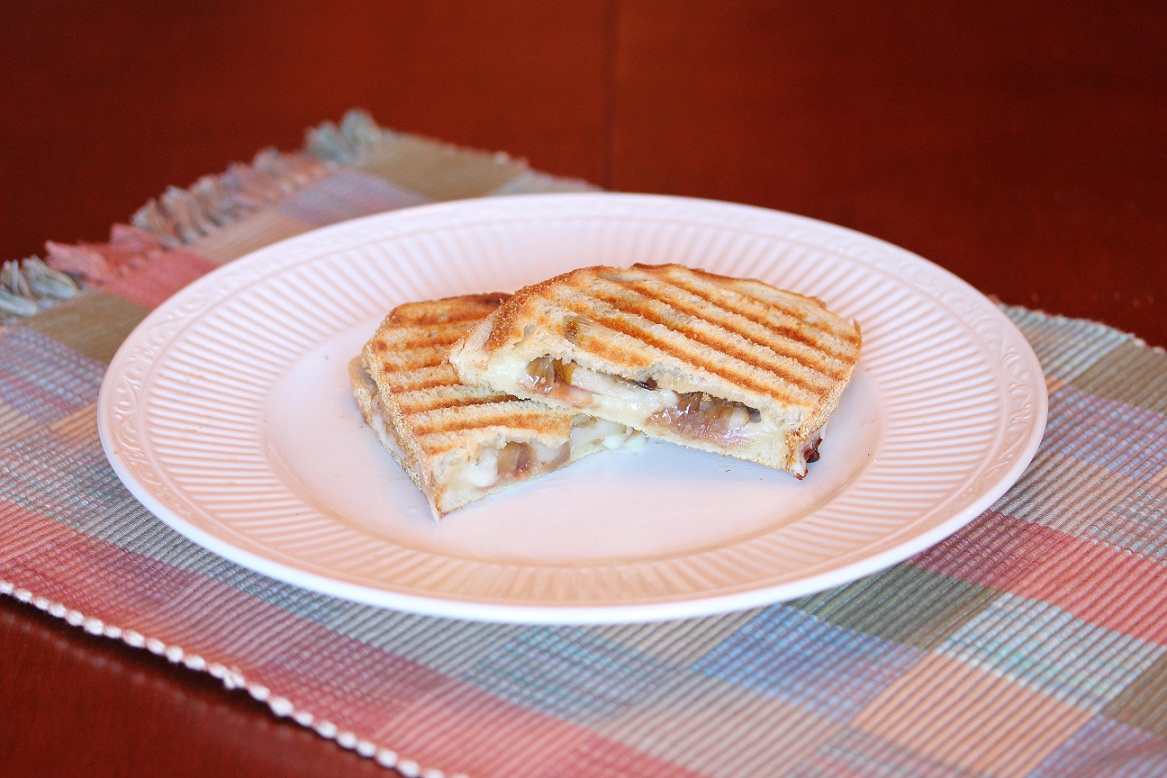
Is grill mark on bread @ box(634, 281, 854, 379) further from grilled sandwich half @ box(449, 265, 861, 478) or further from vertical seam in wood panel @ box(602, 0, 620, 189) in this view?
vertical seam in wood panel @ box(602, 0, 620, 189)

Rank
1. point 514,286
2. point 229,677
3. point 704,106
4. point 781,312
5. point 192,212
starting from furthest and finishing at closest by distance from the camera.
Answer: point 704,106 → point 192,212 → point 514,286 → point 781,312 → point 229,677

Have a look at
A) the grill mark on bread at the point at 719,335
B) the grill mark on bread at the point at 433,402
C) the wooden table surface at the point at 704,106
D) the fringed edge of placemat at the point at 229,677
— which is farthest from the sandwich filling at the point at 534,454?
the wooden table surface at the point at 704,106

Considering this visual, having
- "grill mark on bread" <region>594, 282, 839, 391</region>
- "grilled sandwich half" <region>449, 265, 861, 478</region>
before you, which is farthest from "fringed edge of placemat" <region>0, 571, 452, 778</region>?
"grill mark on bread" <region>594, 282, 839, 391</region>

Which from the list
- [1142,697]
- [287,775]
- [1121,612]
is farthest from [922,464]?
[287,775]

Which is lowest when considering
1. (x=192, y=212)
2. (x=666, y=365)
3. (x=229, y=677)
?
(x=229, y=677)

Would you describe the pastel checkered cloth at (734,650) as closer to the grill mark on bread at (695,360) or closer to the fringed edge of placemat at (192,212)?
the grill mark on bread at (695,360)

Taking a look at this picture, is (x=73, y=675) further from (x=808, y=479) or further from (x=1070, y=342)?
(x=1070, y=342)

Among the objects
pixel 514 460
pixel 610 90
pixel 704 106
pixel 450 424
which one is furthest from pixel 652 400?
pixel 610 90

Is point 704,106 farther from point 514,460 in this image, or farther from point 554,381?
point 514,460
